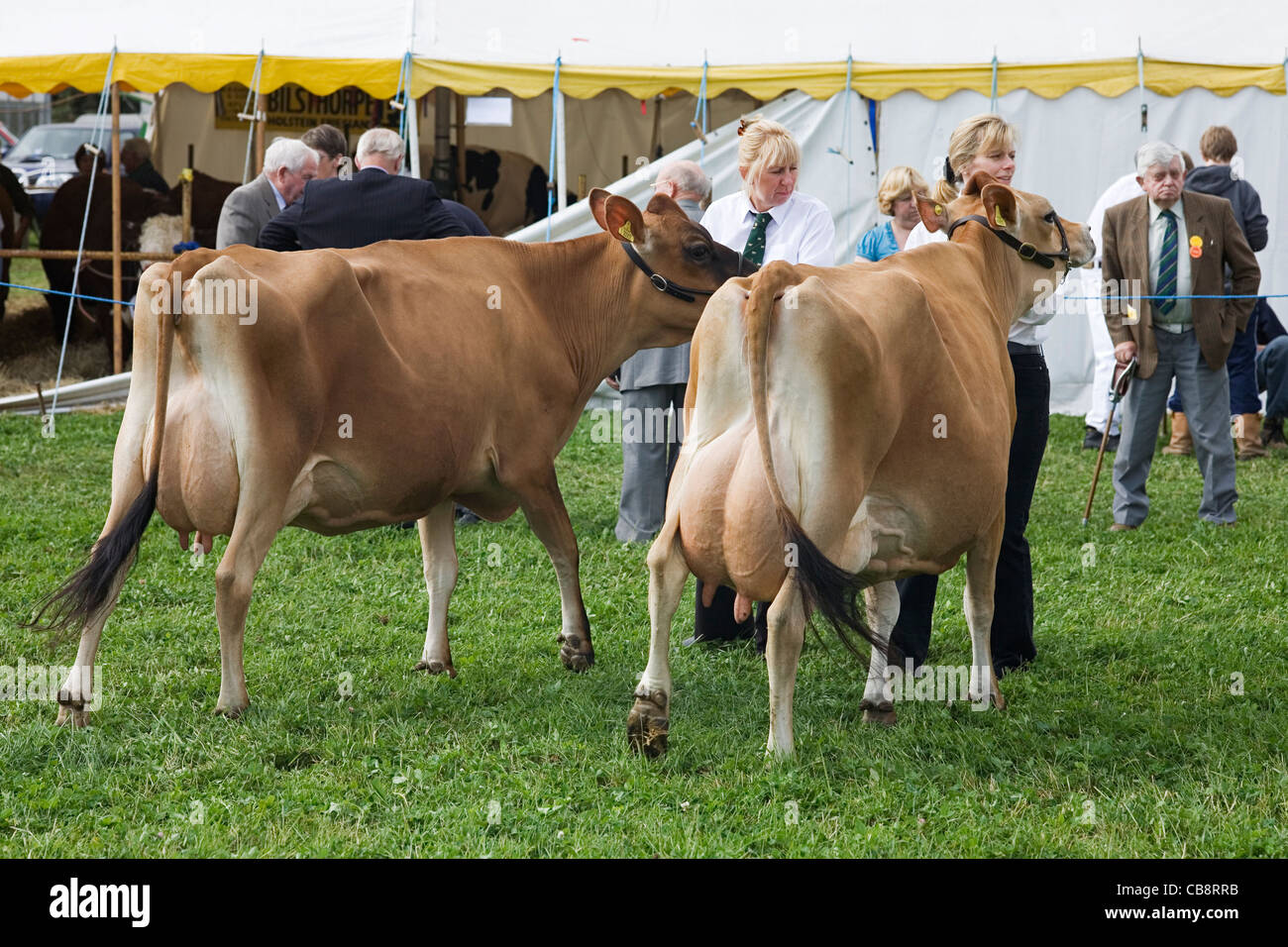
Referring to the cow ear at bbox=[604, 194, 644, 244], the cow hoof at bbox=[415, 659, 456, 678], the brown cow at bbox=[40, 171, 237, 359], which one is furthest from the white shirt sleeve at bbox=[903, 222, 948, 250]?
the brown cow at bbox=[40, 171, 237, 359]

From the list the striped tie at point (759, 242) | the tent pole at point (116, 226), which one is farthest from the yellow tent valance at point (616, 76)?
the striped tie at point (759, 242)

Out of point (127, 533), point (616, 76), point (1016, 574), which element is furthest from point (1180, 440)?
point (127, 533)

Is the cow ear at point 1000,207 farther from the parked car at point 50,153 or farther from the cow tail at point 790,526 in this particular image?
the parked car at point 50,153

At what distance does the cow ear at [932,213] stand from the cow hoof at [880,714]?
1850 mm

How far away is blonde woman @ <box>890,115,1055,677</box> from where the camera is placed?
5.58m

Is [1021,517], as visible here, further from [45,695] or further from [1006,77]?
[1006,77]

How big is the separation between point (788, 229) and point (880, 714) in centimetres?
208

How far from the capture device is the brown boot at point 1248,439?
10820 millimetres

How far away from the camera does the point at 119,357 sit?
42.4 feet

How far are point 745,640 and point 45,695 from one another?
2.84 m

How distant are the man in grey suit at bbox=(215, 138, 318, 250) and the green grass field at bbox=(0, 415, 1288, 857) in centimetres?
186

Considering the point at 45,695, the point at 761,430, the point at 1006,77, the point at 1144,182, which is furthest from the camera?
the point at 1006,77

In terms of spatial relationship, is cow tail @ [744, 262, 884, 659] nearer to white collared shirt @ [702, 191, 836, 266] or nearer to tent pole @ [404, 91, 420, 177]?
white collared shirt @ [702, 191, 836, 266]
